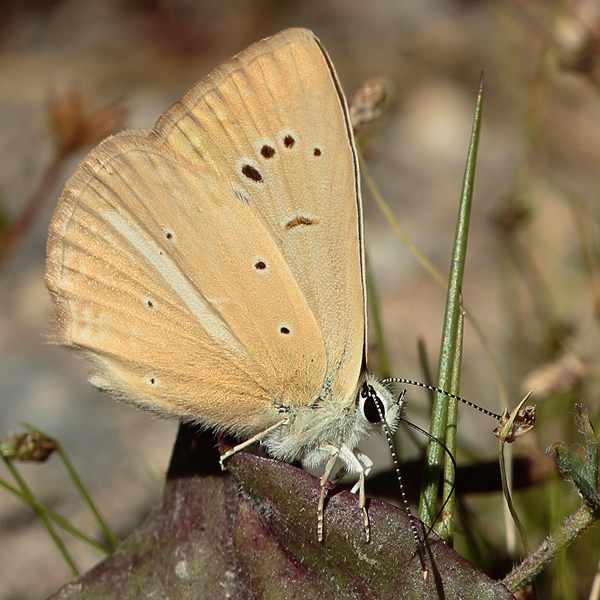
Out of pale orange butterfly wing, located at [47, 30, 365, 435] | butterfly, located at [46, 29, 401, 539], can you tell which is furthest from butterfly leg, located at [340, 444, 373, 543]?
pale orange butterfly wing, located at [47, 30, 365, 435]

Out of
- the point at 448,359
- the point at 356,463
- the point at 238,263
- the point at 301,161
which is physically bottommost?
the point at 356,463

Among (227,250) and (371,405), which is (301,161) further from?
(371,405)

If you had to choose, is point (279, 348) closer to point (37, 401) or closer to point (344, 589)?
point (344, 589)

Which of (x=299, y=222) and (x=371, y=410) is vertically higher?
(x=299, y=222)

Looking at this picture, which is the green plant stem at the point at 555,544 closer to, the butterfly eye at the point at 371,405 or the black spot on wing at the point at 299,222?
the butterfly eye at the point at 371,405

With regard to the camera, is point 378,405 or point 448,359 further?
point 378,405

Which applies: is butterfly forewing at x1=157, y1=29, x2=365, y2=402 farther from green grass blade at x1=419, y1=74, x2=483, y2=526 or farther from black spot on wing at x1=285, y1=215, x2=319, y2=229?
green grass blade at x1=419, y1=74, x2=483, y2=526

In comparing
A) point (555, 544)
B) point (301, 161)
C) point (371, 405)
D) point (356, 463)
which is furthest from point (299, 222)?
point (555, 544)

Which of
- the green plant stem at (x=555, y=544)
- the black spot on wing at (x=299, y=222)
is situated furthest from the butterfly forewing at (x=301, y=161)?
the green plant stem at (x=555, y=544)
